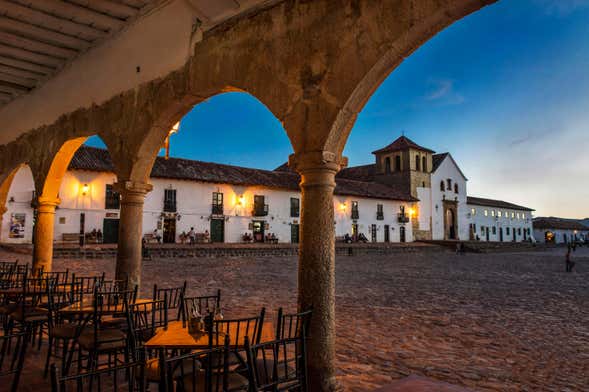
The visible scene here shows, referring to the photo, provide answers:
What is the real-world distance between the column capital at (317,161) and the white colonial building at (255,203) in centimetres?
1862

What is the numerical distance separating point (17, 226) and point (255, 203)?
41.5 feet

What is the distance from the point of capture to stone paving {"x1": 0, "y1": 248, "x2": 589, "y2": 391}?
3.72 metres

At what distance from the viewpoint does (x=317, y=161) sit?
10.2 feet

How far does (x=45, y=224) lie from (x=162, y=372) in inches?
270

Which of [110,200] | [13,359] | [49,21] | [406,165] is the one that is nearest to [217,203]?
[110,200]

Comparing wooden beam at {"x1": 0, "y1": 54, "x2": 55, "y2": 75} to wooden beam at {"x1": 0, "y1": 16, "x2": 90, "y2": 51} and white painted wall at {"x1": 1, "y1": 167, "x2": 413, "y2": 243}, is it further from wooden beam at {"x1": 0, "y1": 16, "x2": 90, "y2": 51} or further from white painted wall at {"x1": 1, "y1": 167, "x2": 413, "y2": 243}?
white painted wall at {"x1": 1, "y1": 167, "x2": 413, "y2": 243}

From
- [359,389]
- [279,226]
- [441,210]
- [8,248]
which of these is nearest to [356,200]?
[279,226]

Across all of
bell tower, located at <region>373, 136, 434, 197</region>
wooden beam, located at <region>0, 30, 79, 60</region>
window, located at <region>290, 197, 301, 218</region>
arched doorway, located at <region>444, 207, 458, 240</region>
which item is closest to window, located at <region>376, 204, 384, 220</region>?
bell tower, located at <region>373, 136, 434, 197</region>

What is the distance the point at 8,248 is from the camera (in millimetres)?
16688

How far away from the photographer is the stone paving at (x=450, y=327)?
3.72 m

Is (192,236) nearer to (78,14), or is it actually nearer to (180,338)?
(78,14)

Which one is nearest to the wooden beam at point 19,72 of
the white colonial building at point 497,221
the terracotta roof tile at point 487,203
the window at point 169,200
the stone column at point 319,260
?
the stone column at point 319,260

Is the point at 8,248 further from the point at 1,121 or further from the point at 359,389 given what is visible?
the point at 359,389

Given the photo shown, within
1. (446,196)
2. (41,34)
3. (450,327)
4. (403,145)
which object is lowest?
(450,327)
